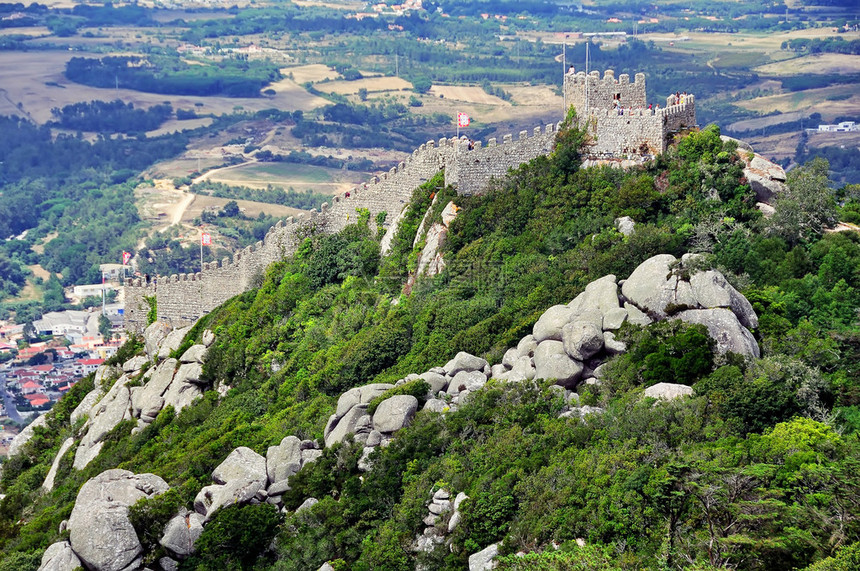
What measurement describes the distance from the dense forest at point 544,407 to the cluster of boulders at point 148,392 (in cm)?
90

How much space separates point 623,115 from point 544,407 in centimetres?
1749

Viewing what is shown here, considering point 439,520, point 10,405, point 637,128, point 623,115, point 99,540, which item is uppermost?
point 623,115

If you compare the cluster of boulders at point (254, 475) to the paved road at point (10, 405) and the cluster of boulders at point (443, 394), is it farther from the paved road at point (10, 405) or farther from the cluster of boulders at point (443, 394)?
the paved road at point (10, 405)

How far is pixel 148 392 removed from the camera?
198 ft

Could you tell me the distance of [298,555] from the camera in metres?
42.4

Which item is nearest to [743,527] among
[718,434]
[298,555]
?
[718,434]

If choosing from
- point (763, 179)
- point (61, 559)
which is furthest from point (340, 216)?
point (61, 559)

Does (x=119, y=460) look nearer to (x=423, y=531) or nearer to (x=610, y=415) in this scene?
(x=423, y=531)

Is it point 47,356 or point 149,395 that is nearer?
point 149,395

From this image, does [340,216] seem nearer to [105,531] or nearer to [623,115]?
Result: [623,115]

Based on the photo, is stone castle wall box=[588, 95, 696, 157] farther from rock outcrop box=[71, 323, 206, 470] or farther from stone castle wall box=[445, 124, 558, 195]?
rock outcrop box=[71, 323, 206, 470]

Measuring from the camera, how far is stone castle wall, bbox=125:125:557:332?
193 ft

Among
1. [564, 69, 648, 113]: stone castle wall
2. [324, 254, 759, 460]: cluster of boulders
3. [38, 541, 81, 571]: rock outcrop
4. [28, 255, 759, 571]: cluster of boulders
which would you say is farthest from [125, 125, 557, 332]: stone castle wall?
[38, 541, 81, 571]: rock outcrop

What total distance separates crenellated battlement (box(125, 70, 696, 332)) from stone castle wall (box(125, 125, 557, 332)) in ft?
0.14
